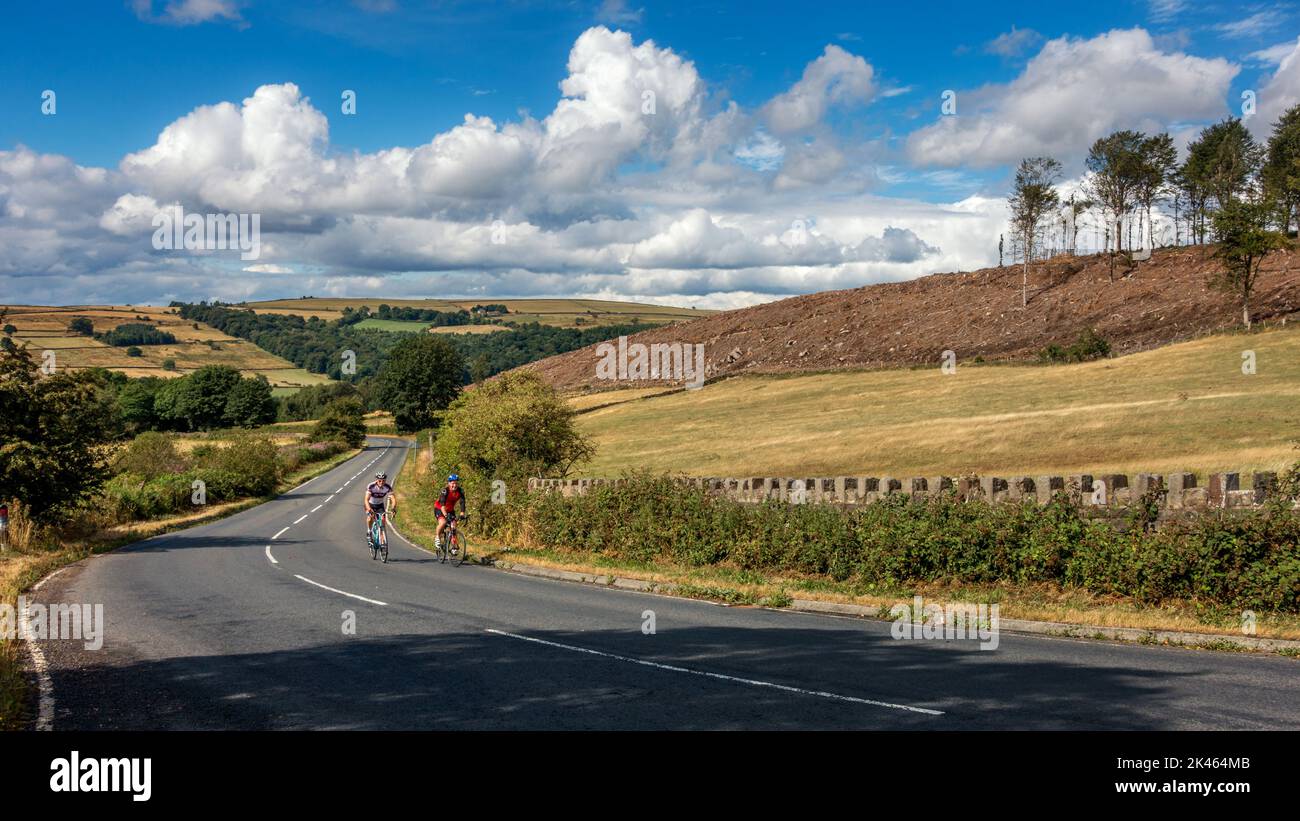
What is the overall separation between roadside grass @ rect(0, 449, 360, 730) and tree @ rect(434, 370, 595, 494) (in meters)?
10.2

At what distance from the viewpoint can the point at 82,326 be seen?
5640 inches

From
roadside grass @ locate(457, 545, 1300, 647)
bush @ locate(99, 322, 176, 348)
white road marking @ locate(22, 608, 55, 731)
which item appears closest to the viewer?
white road marking @ locate(22, 608, 55, 731)

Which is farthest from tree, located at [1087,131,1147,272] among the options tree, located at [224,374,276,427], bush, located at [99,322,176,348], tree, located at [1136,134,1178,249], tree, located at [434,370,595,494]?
bush, located at [99,322,176,348]

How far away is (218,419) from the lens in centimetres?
11719

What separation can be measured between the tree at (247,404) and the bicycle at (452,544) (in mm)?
105204

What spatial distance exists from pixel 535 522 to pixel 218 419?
10686 centimetres

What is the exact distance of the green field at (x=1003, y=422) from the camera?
100 ft

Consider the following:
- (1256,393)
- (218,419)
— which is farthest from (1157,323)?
(218,419)

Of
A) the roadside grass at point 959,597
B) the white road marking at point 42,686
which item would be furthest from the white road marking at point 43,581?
the roadside grass at point 959,597

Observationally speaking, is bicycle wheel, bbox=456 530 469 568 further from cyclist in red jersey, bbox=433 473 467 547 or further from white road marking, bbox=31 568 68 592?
white road marking, bbox=31 568 68 592

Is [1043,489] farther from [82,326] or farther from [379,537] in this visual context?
[82,326]

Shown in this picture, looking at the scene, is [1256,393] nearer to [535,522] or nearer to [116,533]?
[535,522]

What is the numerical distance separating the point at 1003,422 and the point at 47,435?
108 feet

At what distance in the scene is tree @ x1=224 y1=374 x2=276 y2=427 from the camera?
384 feet
